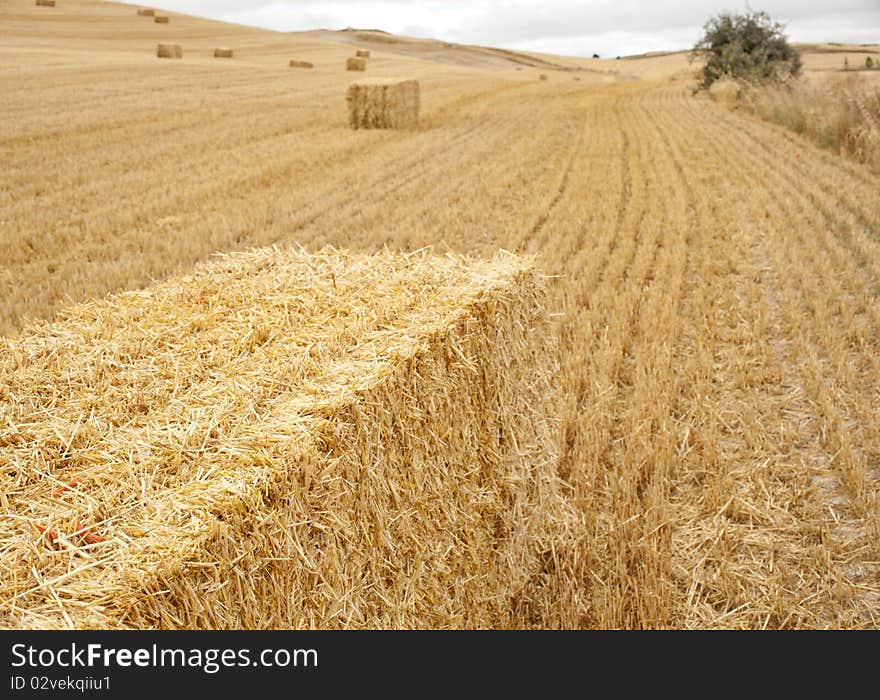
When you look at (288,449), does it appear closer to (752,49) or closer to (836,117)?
(836,117)

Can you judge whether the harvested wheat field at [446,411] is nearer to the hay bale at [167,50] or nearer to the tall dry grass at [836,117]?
the tall dry grass at [836,117]

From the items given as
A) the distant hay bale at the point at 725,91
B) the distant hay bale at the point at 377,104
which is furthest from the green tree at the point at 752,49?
the distant hay bale at the point at 377,104

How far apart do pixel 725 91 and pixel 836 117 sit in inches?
558

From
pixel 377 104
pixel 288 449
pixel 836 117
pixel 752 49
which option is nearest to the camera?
pixel 288 449

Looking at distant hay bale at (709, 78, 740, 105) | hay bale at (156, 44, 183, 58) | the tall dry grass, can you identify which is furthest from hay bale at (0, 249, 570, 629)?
hay bale at (156, 44, 183, 58)

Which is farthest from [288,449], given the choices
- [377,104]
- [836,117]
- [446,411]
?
[377,104]

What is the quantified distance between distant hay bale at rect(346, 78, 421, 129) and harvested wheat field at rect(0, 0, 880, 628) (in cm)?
826

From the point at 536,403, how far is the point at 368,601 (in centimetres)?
158

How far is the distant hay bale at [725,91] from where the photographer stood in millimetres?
25889

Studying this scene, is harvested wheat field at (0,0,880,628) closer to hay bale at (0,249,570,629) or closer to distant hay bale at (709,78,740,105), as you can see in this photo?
hay bale at (0,249,570,629)

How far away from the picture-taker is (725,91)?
90.7 feet

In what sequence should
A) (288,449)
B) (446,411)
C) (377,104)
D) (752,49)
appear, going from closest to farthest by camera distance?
(288,449) < (446,411) < (377,104) < (752,49)

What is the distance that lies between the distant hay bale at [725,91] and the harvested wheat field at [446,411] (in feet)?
54.9

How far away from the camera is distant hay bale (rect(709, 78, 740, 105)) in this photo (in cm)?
2589
